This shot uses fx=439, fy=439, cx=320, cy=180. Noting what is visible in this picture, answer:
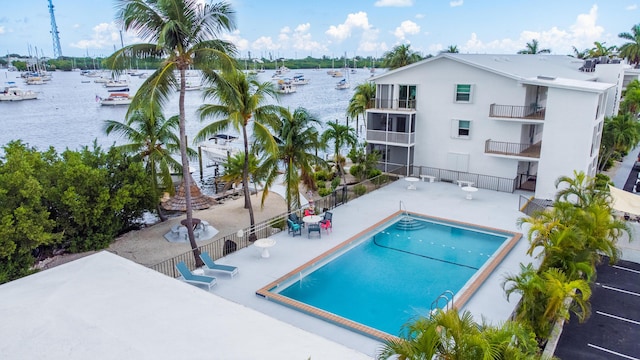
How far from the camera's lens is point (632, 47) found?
5897 cm

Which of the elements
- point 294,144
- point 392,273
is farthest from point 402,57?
point 392,273

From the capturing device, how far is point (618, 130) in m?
28.7

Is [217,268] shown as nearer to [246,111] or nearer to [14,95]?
[246,111]

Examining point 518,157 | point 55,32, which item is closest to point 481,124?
point 518,157

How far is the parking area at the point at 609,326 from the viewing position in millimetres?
12094

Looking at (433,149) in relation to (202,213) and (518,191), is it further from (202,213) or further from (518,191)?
(202,213)

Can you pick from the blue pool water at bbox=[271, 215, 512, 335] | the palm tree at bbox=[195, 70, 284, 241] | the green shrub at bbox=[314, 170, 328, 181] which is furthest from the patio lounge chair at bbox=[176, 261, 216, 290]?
the green shrub at bbox=[314, 170, 328, 181]

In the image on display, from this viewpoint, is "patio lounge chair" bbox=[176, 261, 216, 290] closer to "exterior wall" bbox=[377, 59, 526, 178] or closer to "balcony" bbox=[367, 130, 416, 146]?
"balcony" bbox=[367, 130, 416, 146]

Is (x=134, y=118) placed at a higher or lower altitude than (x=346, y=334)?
higher

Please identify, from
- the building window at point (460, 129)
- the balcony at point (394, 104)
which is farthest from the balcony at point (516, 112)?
the balcony at point (394, 104)

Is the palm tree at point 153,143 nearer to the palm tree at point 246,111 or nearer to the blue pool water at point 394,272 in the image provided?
the palm tree at point 246,111

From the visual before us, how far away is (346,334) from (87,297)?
264 inches

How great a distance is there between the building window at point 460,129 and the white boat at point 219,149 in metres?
24.7

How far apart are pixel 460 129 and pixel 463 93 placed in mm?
2239
